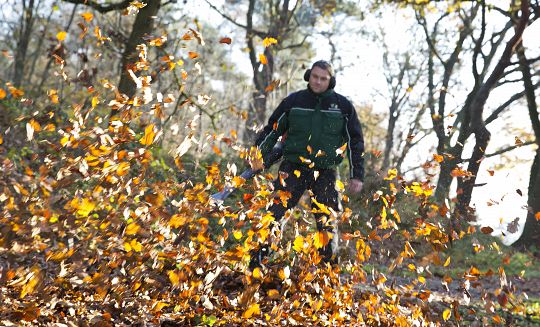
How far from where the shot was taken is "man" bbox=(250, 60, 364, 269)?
16.3ft

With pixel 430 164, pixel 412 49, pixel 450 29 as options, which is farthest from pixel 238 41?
pixel 430 164

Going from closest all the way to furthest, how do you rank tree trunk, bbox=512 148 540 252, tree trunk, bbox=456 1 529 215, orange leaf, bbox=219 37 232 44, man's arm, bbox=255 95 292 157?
orange leaf, bbox=219 37 232 44, man's arm, bbox=255 95 292 157, tree trunk, bbox=456 1 529 215, tree trunk, bbox=512 148 540 252

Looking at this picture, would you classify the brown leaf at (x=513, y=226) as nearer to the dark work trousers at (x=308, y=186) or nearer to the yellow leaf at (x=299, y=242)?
the dark work trousers at (x=308, y=186)

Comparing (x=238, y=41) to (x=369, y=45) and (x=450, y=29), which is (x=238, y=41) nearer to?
(x=369, y=45)

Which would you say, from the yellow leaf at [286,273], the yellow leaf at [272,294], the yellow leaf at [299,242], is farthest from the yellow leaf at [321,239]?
the yellow leaf at [272,294]

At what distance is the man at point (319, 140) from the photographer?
497cm

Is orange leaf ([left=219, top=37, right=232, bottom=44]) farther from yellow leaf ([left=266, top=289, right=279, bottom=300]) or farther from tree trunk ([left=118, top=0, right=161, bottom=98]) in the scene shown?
tree trunk ([left=118, top=0, right=161, bottom=98])

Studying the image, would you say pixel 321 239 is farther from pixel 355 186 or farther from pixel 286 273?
pixel 355 186

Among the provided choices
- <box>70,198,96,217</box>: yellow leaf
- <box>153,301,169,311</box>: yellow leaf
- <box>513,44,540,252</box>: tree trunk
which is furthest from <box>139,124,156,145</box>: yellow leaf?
<box>513,44,540,252</box>: tree trunk

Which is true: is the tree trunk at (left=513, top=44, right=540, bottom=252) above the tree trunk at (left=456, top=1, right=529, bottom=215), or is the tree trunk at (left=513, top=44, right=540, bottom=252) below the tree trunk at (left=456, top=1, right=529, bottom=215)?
below

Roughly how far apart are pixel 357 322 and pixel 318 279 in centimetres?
46

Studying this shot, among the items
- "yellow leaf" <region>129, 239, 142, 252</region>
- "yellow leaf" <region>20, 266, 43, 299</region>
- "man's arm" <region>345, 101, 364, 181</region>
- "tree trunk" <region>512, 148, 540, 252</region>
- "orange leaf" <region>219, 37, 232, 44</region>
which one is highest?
"orange leaf" <region>219, 37, 232, 44</region>

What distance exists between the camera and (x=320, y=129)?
5.00 metres

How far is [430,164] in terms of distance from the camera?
4.88m
